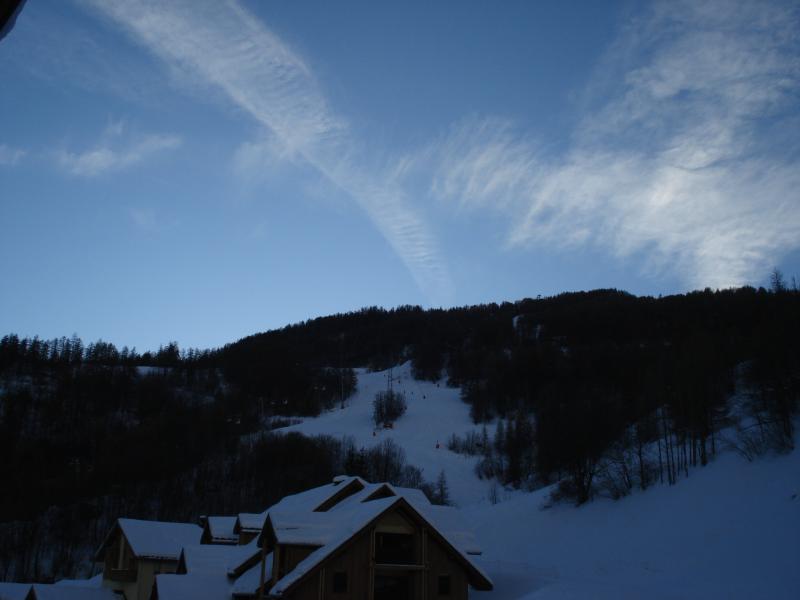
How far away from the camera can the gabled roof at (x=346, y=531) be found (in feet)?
66.5

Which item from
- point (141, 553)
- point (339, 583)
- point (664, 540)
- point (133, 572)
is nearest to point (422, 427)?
point (133, 572)

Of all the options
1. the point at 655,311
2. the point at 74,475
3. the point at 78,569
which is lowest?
the point at 78,569

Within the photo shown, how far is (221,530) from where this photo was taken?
1292 inches

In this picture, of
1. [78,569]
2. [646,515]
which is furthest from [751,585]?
[78,569]

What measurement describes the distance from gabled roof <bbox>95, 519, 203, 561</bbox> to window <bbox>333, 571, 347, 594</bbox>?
16.8 metres

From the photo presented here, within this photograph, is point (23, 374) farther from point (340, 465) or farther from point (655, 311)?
point (655, 311)

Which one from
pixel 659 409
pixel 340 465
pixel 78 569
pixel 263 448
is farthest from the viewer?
pixel 263 448

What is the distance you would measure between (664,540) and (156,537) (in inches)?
990

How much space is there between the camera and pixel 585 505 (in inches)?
1454

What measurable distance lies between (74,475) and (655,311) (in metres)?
90.7

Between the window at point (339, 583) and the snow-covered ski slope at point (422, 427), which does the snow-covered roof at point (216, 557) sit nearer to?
the window at point (339, 583)

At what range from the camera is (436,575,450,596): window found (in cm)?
2156

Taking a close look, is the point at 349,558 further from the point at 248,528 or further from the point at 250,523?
the point at 250,523

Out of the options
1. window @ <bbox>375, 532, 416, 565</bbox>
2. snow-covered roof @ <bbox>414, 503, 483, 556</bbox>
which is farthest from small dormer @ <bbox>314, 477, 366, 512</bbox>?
snow-covered roof @ <bbox>414, 503, 483, 556</bbox>
